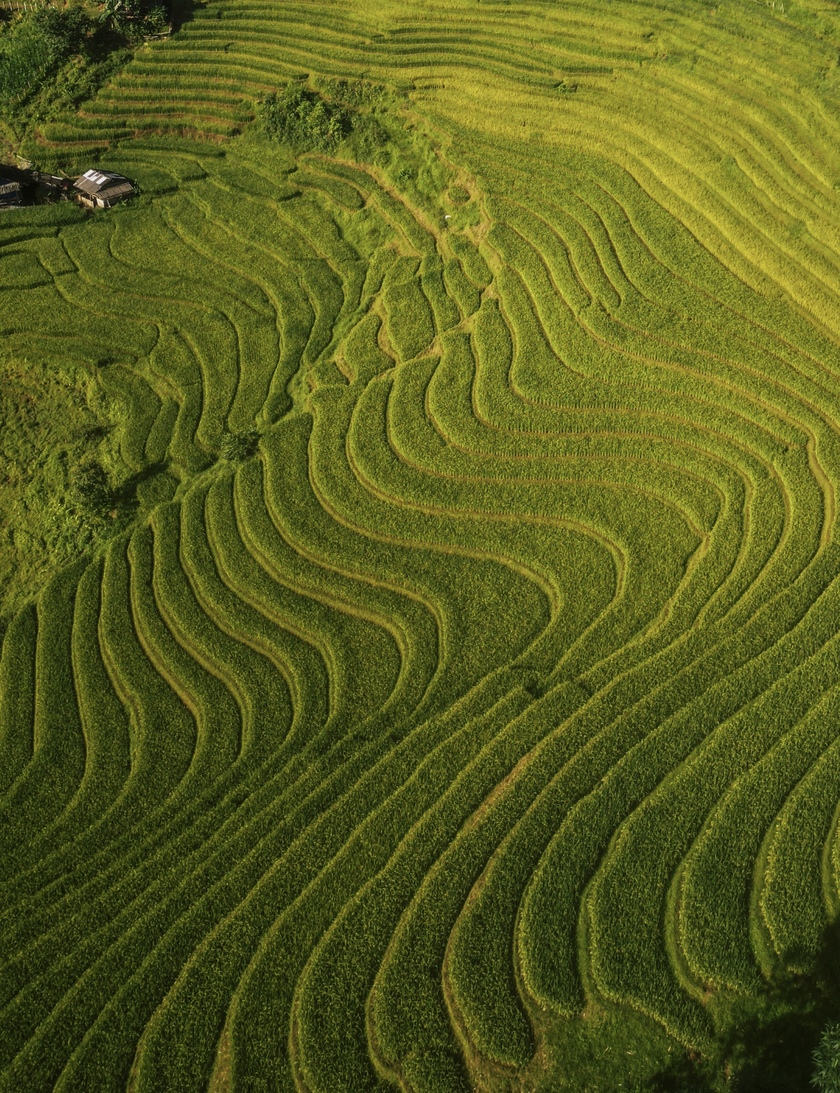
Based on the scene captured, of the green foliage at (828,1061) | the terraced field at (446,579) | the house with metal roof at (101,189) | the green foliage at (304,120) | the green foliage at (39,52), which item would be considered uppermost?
the green foliage at (39,52)

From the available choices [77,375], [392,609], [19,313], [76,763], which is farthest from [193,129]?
[76,763]

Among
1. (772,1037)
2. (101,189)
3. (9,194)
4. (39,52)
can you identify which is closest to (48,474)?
(101,189)

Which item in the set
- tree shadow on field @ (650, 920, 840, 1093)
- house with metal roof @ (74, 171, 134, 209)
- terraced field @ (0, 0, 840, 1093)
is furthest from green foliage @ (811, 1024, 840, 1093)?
house with metal roof @ (74, 171, 134, 209)

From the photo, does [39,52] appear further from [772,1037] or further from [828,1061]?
[828,1061]

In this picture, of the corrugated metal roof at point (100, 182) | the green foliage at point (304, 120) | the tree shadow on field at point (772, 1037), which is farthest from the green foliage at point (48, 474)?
the tree shadow on field at point (772, 1037)

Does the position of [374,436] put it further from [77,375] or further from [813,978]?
[813,978]

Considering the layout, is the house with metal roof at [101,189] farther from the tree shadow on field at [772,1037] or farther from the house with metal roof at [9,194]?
the tree shadow on field at [772,1037]
